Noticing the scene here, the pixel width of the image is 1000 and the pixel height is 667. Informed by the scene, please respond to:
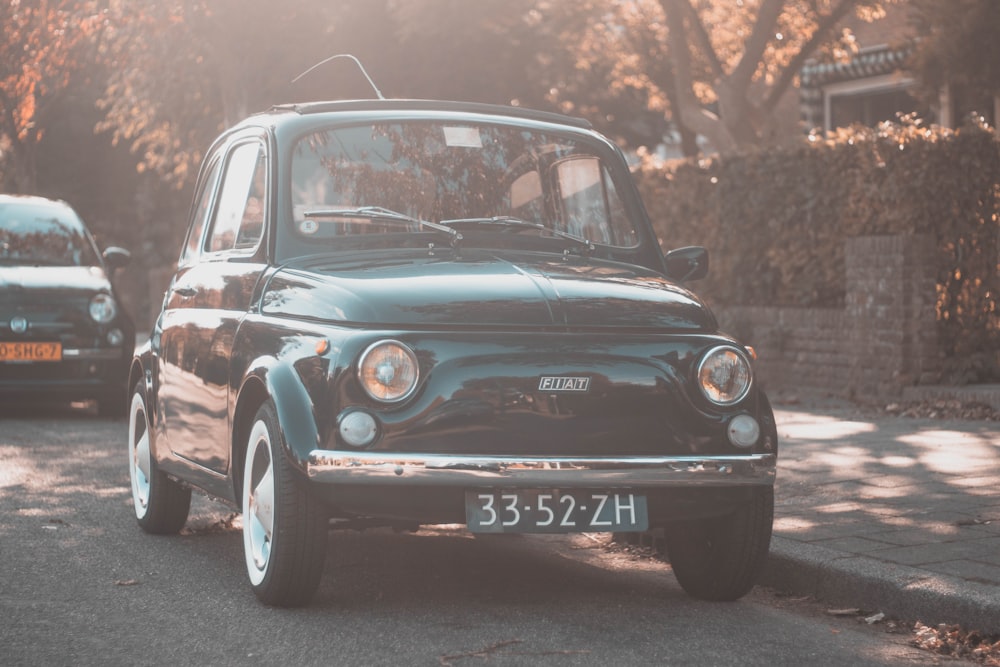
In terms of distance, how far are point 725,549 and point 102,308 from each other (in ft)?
27.4

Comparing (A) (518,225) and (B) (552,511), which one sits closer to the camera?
(B) (552,511)

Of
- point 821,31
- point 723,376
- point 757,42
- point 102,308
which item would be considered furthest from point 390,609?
point 821,31

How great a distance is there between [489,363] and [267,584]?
1099mm

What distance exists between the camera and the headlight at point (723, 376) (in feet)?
19.0

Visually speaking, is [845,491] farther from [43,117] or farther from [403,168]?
[43,117]

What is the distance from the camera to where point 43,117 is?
33.2 m

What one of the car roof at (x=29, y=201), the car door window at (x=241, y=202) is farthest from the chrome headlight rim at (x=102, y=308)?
the car door window at (x=241, y=202)

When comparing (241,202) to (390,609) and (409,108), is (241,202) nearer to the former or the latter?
(409,108)

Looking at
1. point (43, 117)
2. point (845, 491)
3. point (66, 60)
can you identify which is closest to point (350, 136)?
point (845, 491)

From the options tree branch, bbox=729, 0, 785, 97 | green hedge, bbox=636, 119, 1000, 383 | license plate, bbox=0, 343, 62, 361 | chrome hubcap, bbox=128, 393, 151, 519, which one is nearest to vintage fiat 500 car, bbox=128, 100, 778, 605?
chrome hubcap, bbox=128, 393, 151, 519

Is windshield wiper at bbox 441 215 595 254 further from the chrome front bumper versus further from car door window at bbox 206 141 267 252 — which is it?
the chrome front bumper

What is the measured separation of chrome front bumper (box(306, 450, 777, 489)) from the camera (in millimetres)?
5430

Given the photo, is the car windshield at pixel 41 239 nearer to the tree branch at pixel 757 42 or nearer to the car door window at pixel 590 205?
the car door window at pixel 590 205

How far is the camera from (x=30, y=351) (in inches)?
510
